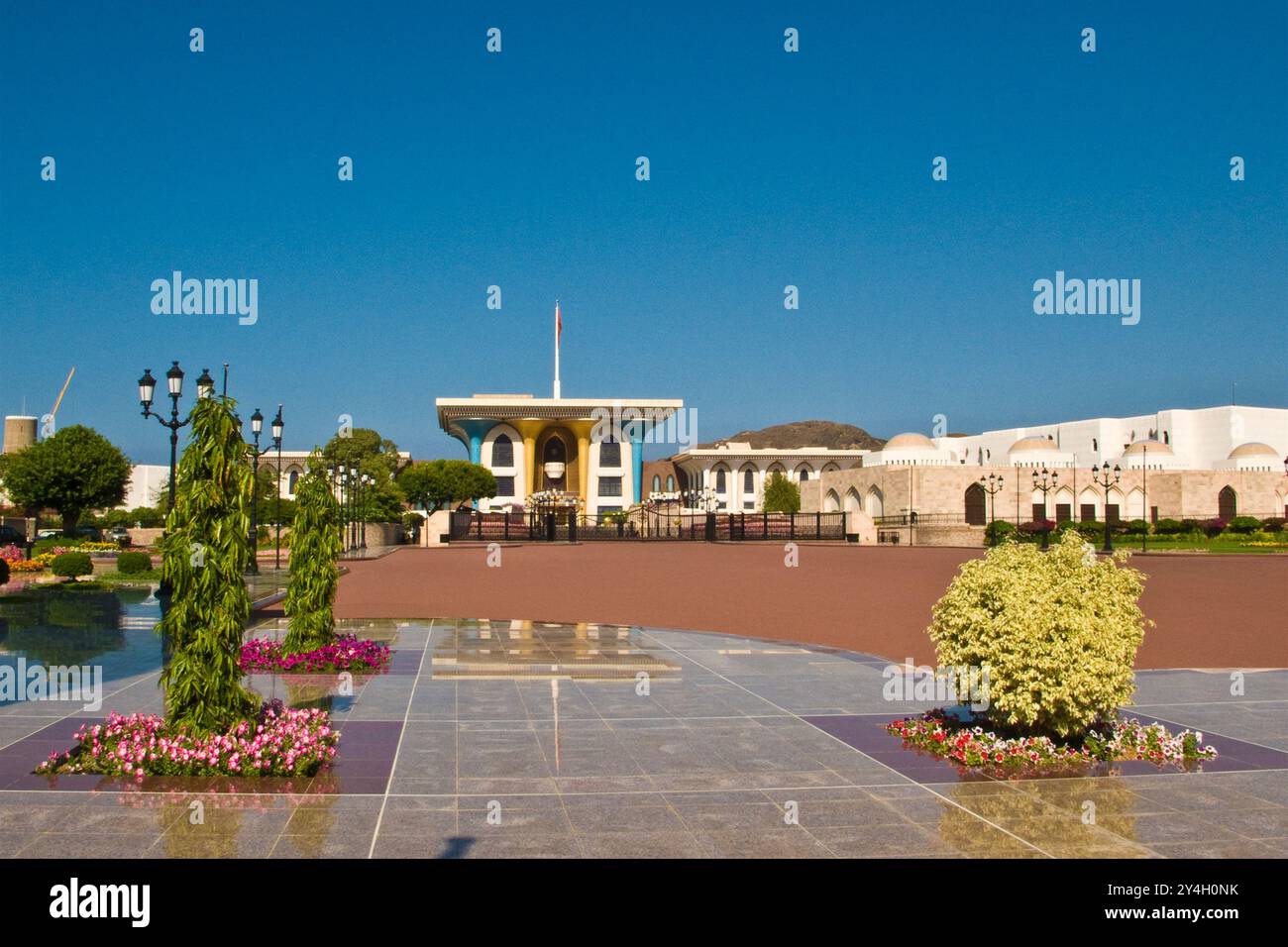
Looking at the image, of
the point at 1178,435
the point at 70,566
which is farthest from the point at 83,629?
the point at 1178,435

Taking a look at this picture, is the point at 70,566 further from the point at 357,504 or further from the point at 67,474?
the point at 67,474

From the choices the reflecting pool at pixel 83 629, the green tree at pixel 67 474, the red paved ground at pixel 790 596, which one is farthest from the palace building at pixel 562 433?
the reflecting pool at pixel 83 629

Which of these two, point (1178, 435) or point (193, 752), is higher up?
point (1178, 435)

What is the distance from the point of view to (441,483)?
8150cm

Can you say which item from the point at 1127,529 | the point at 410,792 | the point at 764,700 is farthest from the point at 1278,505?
the point at 410,792

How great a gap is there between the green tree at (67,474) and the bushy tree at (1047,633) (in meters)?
55.6

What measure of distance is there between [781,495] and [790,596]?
247 feet

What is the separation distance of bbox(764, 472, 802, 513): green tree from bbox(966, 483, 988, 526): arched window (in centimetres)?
2690

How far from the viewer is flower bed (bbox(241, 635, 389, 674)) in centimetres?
1163

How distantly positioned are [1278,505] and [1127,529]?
2277 centimetres

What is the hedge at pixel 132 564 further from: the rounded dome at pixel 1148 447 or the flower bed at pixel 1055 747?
the rounded dome at pixel 1148 447

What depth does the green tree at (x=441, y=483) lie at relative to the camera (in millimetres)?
80688

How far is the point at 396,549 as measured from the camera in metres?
45.6
